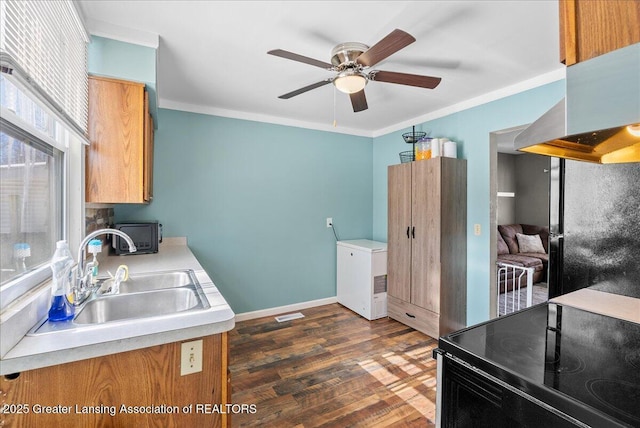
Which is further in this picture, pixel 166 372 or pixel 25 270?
pixel 25 270

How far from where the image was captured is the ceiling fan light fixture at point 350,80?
1.90 m

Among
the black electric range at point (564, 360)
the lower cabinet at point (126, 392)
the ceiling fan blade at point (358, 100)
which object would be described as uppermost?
the ceiling fan blade at point (358, 100)

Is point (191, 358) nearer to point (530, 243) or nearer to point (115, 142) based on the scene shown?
point (115, 142)

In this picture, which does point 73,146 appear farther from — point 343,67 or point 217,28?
point 343,67

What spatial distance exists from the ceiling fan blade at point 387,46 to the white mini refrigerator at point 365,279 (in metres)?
2.19

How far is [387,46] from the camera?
1521 millimetres

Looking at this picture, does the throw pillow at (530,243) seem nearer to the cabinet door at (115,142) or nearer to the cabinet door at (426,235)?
the cabinet door at (426,235)

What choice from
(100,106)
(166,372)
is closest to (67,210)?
(100,106)

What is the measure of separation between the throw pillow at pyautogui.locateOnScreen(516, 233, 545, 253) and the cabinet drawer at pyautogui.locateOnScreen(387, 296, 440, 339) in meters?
3.20

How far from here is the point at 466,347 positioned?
88 centimetres

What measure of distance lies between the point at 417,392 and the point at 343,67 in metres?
2.28

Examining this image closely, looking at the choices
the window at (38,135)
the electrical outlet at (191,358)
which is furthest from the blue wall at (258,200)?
the electrical outlet at (191,358)

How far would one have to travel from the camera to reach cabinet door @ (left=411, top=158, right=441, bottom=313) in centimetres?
289

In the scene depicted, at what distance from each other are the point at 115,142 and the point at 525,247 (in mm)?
5954
